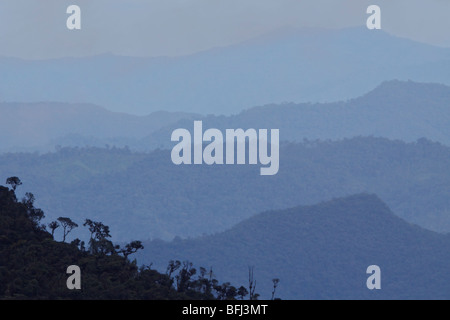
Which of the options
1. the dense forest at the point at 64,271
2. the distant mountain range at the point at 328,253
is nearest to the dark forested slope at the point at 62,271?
the dense forest at the point at 64,271

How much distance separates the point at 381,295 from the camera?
→ 157375 mm

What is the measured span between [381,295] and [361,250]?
1830 cm

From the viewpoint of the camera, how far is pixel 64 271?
42.7 meters

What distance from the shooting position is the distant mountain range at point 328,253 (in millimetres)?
158750

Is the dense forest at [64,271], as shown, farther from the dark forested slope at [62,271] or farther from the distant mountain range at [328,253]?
the distant mountain range at [328,253]

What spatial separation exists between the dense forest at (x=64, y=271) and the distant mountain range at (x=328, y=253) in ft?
344

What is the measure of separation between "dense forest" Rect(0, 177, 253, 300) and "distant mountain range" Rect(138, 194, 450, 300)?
104978 mm

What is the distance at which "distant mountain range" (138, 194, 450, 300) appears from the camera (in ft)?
521

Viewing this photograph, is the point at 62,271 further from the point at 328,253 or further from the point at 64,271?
the point at 328,253

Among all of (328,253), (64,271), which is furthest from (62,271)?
(328,253)

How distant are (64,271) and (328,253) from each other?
132416 millimetres
